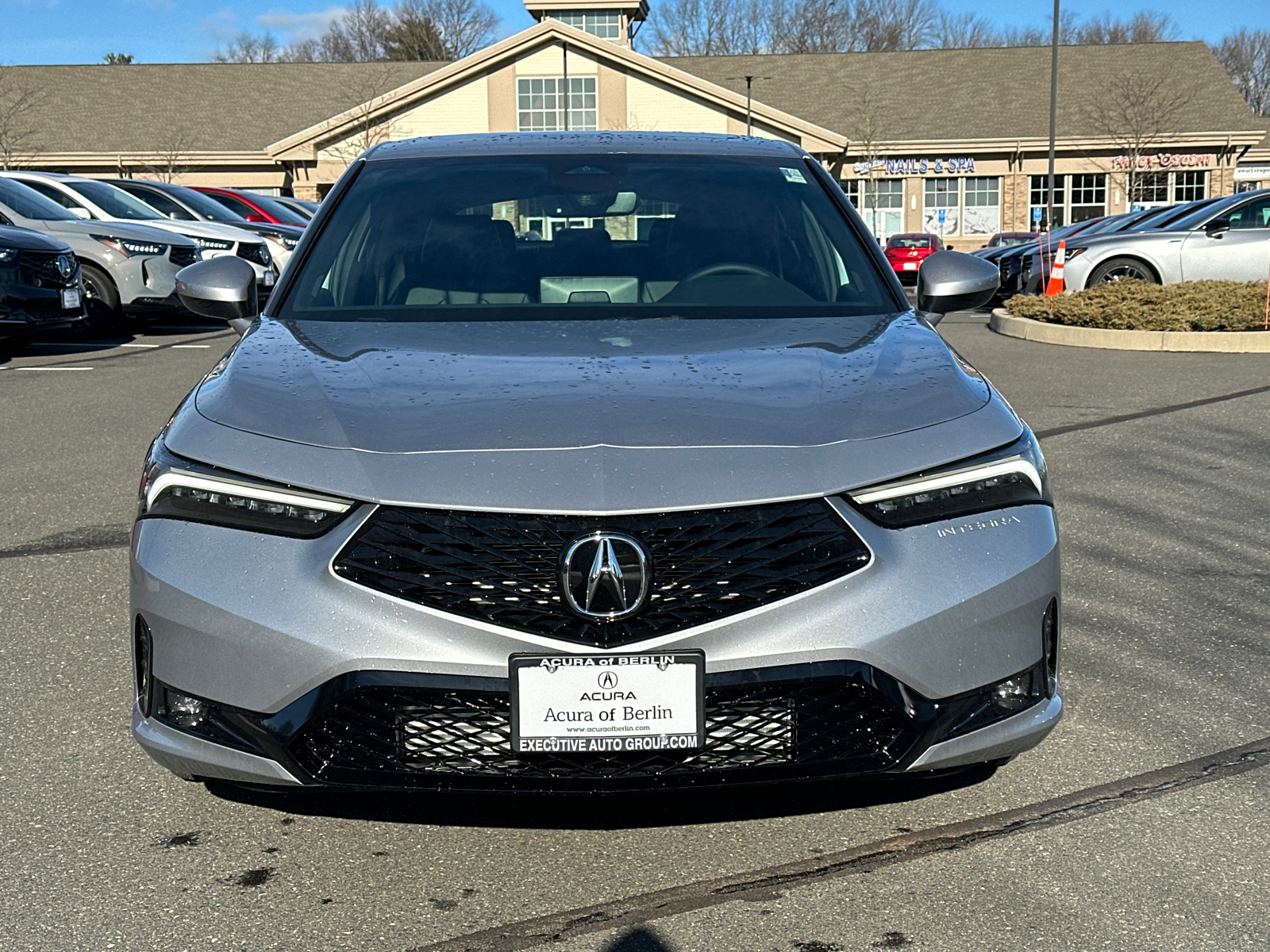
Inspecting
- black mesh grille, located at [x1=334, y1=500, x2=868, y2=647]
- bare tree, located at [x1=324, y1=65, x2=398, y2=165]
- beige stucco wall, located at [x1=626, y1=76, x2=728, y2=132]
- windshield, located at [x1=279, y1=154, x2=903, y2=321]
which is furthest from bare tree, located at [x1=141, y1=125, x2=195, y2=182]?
black mesh grille, located at [x1=334, y1=500, x2=868, y2=647]

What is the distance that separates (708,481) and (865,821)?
3.26ft

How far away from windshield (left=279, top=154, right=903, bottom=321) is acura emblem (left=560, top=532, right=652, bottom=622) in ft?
4.27

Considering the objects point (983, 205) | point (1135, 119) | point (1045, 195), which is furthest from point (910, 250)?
point (1135, 119)

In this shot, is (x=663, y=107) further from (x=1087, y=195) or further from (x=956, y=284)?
(x=956, y=284)

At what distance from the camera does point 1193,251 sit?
16312mm

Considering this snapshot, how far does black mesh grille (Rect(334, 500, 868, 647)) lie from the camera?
2633 millimetres

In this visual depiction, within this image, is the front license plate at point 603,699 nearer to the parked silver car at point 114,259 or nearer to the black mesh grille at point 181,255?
the parked silver car at point 114,259

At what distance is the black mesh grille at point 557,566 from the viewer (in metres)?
2.63

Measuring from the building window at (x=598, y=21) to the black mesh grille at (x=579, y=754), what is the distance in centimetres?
5646

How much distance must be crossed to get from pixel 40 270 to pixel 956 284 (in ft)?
34.0

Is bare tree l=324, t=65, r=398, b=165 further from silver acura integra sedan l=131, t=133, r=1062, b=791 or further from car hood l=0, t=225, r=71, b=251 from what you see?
silver acura integra sedan l=131, t=133, r=1062, b=791

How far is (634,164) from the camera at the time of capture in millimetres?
4543

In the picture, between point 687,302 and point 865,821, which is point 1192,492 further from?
point 865,821

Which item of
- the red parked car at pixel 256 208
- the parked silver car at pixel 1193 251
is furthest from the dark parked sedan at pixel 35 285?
the parked silver car at pixel 1193 251
